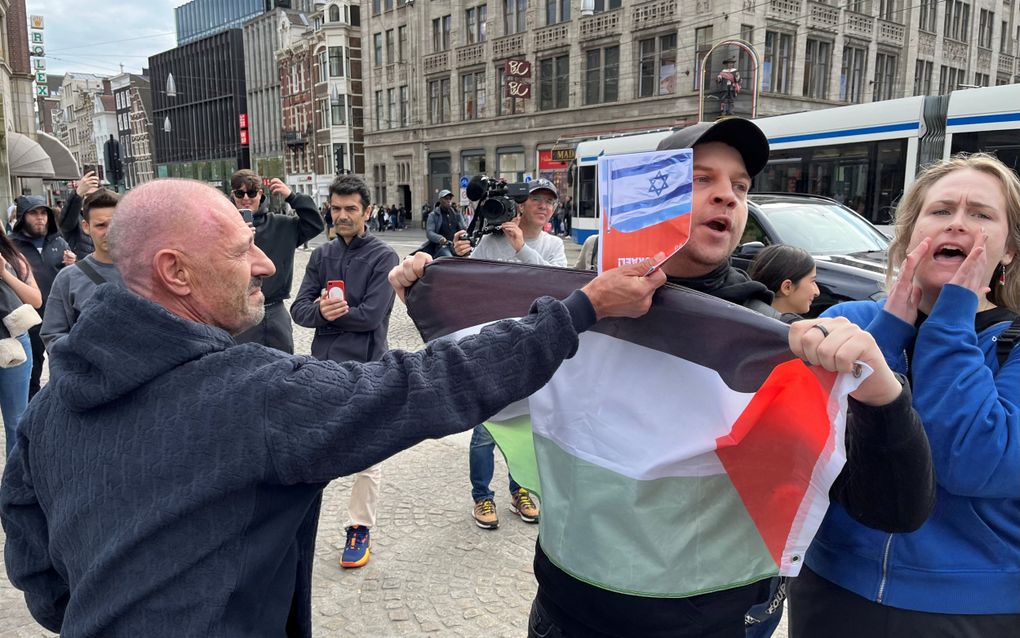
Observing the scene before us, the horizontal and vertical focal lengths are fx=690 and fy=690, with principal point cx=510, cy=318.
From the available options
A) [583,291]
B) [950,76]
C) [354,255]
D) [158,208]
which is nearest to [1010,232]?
[583,291]

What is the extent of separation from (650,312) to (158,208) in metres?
1.05

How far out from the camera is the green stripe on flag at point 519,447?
5.98 feet

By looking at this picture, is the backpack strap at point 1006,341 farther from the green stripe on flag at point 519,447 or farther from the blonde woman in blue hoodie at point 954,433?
the green stripe on flag at point 519,447

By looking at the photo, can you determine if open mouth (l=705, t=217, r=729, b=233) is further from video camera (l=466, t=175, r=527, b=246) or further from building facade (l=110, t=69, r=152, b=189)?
building facade (l=110, t=69, r=152, b=189)

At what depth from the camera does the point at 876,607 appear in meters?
1.53

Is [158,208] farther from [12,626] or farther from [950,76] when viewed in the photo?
[950,76]

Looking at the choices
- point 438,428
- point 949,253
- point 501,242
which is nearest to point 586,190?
point 501,242

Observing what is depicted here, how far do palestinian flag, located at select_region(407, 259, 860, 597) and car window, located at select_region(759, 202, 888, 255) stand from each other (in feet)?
19.1

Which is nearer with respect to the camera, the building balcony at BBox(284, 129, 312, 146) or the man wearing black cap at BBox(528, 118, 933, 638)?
the man wearing black cap at BBox(528, 118, 933, 638)

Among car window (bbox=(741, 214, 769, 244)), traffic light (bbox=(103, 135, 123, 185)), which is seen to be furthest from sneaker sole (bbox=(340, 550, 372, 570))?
traffic light (bbox=(103, 135, 123, 185))

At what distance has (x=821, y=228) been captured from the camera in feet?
23.7

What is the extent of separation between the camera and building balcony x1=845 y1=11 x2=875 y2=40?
29766 millimetres

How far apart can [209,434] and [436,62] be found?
135ft

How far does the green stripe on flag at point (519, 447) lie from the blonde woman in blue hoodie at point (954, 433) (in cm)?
72
